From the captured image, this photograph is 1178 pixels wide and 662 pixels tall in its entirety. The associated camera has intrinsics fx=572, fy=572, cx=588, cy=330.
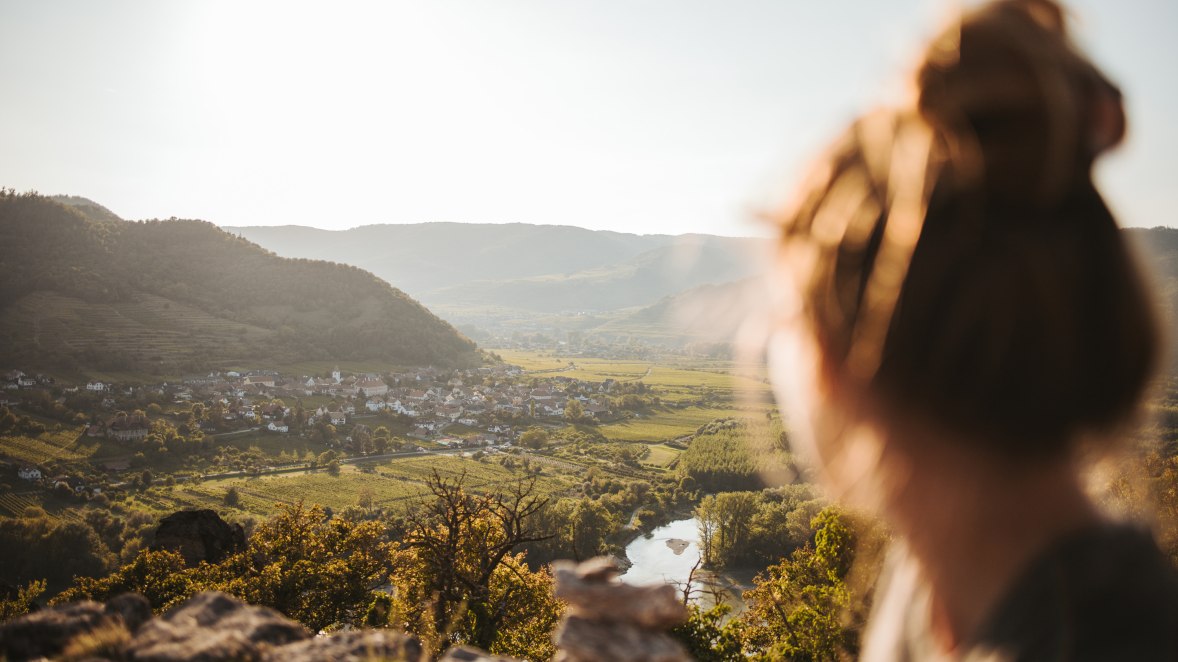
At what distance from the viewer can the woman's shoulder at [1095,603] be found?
2.10 feet

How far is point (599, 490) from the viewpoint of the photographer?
53.2 metres

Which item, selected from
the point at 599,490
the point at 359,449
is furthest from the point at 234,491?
the point at 599,490

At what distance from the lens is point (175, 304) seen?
105625 mm

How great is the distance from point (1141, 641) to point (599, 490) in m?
54.6

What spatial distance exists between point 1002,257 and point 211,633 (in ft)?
9.53

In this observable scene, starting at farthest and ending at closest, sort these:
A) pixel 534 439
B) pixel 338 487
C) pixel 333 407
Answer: pixel 333 407
pixel 534 439
pixel 338 487

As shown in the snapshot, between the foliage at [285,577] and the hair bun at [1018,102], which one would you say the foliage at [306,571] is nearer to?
the foliage at [285,577]

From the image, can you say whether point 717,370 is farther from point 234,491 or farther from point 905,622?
point 905,622

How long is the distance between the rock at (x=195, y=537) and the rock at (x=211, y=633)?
26513 millimetres

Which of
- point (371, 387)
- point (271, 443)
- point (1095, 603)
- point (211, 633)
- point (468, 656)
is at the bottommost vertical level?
point (271, 443)

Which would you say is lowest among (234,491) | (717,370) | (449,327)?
(717,370)

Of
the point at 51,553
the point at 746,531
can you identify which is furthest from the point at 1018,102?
the point at 51,553

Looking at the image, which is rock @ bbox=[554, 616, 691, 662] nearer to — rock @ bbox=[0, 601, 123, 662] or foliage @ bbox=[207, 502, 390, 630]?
rock @ bbox=[0, 601, 123, 662]

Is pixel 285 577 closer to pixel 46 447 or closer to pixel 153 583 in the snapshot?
pixel 153 583
